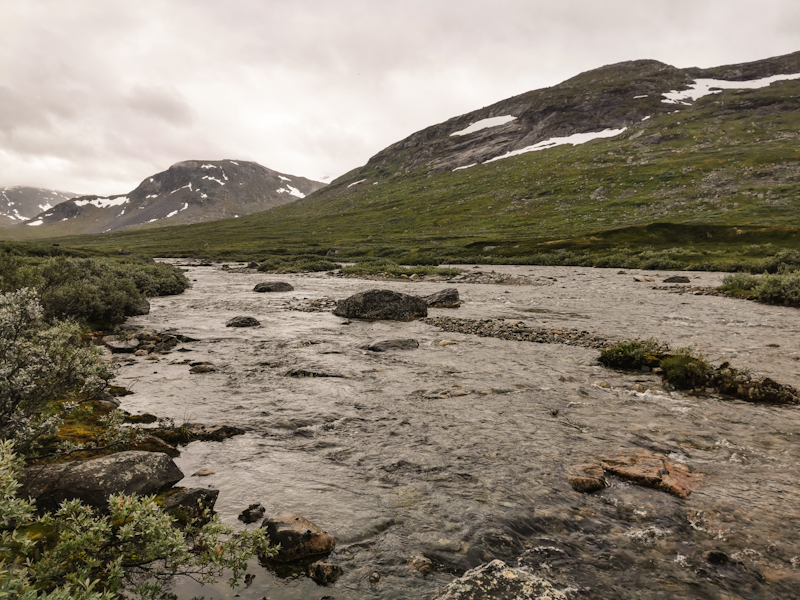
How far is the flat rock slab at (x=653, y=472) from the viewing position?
7.16 metres

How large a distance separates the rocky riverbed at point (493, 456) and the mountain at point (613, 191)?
1683 inches

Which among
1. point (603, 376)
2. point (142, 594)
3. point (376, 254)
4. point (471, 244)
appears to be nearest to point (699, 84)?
point (471, 244)

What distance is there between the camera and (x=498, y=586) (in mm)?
4867

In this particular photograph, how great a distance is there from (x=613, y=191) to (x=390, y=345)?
4314 inches

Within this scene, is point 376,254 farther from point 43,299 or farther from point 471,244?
point 43,299

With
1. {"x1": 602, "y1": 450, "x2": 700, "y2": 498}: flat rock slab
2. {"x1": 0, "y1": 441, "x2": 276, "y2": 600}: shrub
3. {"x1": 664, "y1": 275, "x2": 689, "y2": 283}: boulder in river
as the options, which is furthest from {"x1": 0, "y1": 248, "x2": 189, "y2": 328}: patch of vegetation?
{"x1": 664, "y1": 275, "x2": 689, "y2": 283}: boulder in river

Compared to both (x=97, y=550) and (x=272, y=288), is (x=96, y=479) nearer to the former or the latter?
(x=97, y=550)

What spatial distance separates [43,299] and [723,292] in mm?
39171

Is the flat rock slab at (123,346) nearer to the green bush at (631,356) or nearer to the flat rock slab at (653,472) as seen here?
the flat rock slab at (653,472)

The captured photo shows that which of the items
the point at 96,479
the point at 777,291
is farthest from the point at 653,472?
the point at 777,291

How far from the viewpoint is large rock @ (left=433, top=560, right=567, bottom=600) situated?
15.5 feet

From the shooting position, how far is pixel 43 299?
54.9 ft

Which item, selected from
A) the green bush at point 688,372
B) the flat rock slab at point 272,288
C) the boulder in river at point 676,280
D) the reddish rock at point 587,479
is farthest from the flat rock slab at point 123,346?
the boulder in river at point 676,280

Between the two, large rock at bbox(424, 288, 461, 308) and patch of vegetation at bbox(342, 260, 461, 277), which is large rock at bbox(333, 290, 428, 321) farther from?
patch of vegetation at bbox(342, 260, 461, 277)
